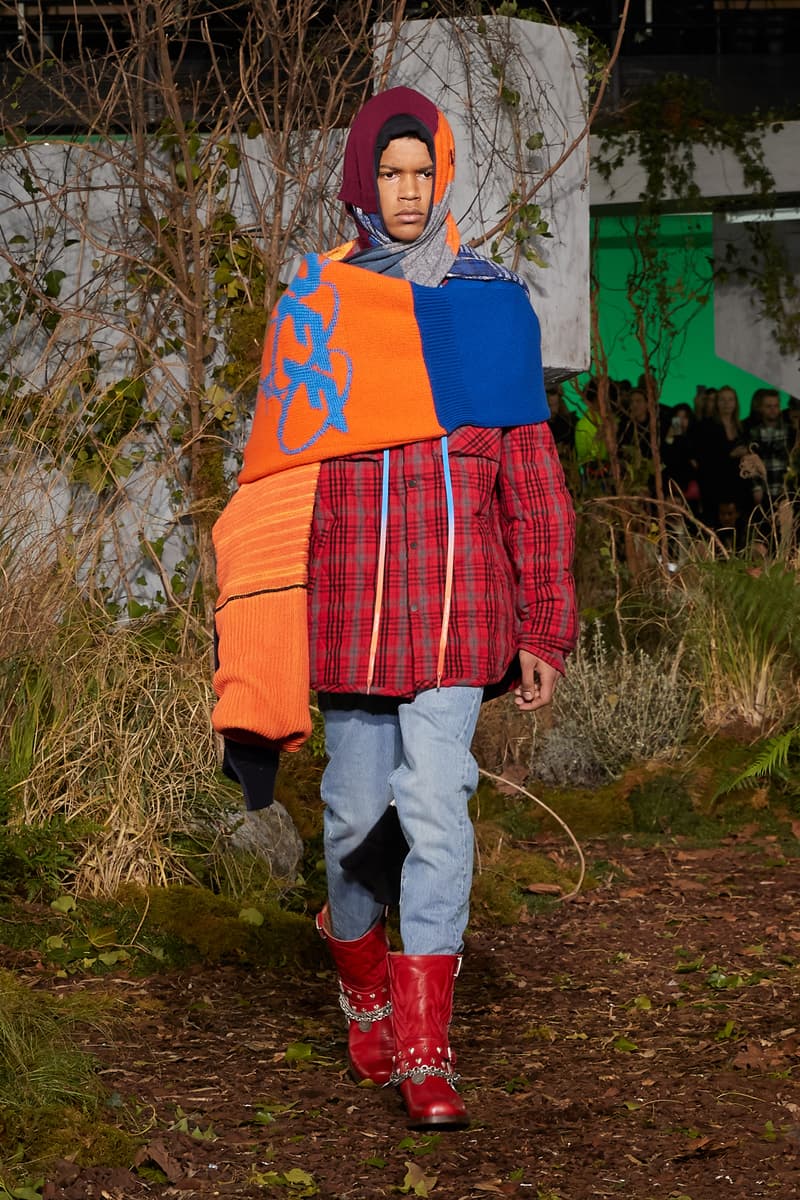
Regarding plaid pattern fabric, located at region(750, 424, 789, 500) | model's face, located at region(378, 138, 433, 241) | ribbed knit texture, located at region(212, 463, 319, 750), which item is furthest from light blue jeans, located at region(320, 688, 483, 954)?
plaid pattern fabric, located at region(750, 424, 789, 500)

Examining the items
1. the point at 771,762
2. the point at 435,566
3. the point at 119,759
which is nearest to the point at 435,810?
the point at 435,566

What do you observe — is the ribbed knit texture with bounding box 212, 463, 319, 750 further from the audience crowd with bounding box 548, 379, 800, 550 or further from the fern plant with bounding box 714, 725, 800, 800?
the audience crowd with bounding box 548, 379, 800, 550

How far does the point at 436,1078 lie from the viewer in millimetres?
3111

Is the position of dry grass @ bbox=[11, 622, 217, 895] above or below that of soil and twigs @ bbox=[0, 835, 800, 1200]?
above

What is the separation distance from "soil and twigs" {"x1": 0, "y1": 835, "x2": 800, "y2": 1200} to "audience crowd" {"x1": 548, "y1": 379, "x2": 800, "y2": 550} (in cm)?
468

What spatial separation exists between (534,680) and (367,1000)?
2.74ft

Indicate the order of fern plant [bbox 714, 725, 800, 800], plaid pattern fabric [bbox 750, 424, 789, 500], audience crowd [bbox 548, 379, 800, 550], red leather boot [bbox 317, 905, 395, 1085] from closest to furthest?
red leather boot [bbox 317, 905, 395, 1085] → fern plant [bbox 714, 725, 800, 800] → audience crowd [bbox 548, 379, 800, 550] → plaid pattern fabric [bbox 750, 424, 789, 500]

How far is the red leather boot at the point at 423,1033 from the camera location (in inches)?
122

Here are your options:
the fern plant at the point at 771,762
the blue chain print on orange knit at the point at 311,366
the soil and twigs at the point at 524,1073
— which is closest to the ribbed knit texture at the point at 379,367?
the blue chain print on orange knit at the point at 311,366

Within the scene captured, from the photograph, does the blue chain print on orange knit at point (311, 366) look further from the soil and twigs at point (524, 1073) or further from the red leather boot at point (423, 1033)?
the soil and twigs at point (524, 1073)

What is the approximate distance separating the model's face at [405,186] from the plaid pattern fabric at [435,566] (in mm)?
438

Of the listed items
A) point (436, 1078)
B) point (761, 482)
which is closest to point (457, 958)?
point (436, 1078)

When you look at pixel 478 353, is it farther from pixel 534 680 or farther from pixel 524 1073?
pixel 524 1073

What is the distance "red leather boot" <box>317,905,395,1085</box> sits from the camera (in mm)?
3420
